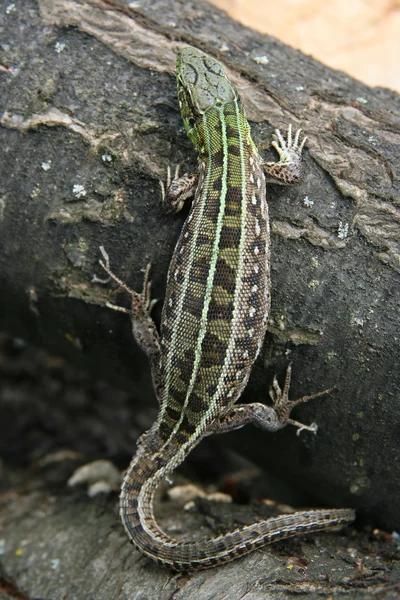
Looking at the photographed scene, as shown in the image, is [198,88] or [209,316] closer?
[209,316]

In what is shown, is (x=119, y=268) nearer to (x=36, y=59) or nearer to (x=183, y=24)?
(x=36, y=59)

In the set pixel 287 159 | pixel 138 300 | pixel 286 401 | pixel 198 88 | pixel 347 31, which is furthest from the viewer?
pixel 347 31

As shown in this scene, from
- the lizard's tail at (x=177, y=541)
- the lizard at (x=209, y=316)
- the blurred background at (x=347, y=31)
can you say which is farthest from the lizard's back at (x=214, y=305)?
the blurred background at (x=347, y=31)

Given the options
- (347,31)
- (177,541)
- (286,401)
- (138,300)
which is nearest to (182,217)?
(138,300)

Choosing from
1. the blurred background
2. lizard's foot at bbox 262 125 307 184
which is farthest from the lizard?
the blurred background

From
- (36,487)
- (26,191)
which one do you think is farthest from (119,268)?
(36,487)

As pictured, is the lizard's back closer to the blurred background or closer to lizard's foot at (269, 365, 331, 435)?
lizard's foot at (269, 365, 331, 435)

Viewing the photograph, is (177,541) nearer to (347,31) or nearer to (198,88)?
(198,88)
